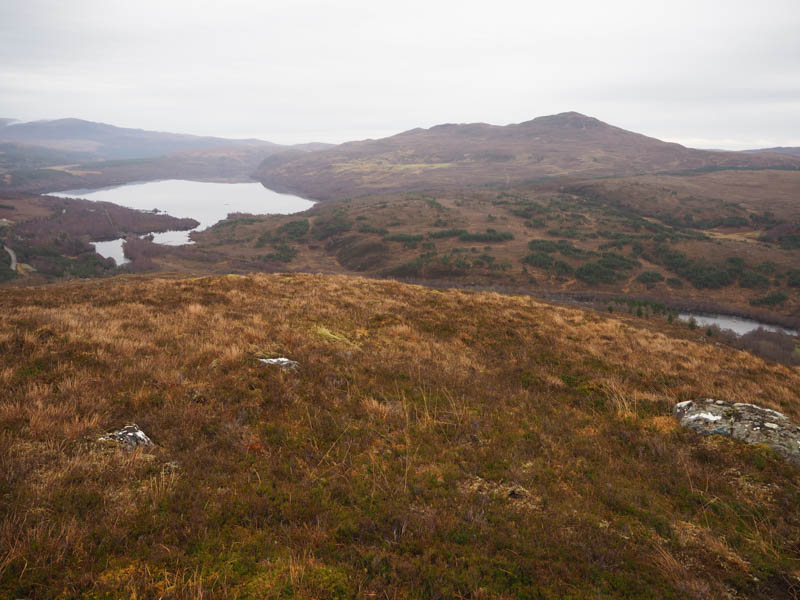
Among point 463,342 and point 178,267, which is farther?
point 178,267

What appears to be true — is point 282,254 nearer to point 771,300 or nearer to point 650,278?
point 650,278

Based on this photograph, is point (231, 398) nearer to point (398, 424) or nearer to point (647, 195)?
point (398, 424)

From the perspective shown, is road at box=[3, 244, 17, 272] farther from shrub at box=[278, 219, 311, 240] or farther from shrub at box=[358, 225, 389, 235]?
shrub at box=[358, 225, 389, 235]

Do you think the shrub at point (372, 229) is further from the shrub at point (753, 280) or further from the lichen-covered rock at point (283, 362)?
the lichen-covered rock at point (283, 362)

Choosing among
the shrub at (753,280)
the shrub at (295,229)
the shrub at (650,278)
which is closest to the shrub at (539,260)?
the shrub at (650,278)

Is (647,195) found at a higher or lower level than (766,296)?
higher

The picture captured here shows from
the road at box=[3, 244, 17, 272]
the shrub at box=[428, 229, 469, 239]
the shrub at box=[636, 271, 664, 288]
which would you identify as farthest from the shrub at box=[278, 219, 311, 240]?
the shrub at box=[636, 271, 664, 288]

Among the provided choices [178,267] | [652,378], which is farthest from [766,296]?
[178,267]
